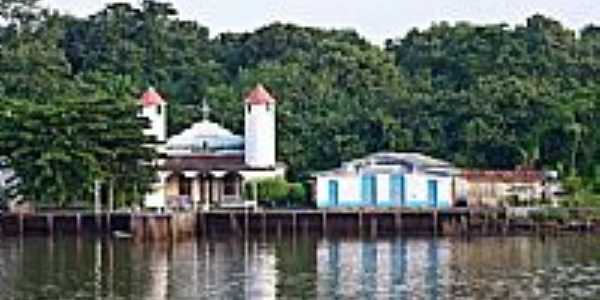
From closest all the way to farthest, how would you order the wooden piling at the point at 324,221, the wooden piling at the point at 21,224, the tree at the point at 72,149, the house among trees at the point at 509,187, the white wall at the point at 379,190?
the tree at the point at 72,149, the wooden piling at the point at 21,224, the wooden piling at the point at 324,221, the house among trees at the point at 509,187, the white wall at the point at 379,190

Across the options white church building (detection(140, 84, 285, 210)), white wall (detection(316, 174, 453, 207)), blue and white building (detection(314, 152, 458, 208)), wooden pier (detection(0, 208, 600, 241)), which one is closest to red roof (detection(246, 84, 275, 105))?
white church building (detection(140, 84, 285, 210))

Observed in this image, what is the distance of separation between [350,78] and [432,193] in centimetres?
2173

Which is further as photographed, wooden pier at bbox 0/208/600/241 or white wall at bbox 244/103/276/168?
white wall at bbox 244/103/276/168

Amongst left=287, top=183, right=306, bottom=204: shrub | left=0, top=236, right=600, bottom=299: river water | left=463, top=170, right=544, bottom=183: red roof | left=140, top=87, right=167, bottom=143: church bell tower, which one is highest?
left=140, top=87, right=167, bottom=143: church bell tower

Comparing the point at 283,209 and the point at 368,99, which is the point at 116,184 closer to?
the point at 283,209

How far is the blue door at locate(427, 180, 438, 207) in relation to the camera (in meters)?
85.9

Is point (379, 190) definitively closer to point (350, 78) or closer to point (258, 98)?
point (258, 98)

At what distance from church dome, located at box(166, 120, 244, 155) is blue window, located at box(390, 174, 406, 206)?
29.4ft

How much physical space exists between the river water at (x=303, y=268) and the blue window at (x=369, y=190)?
6.78 meters

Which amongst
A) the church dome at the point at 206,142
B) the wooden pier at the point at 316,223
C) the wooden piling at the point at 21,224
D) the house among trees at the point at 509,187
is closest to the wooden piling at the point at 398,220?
the wooden pier at the point at 316,223

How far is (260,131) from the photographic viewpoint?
89.9 meters

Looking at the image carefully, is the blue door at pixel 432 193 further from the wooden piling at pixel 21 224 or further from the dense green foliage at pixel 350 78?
the wooden piling at pixel 21 224

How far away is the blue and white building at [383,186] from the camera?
282 ft

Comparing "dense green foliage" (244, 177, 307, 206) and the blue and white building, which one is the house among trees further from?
"dense green foliage" (244, 177, 307, 206)
